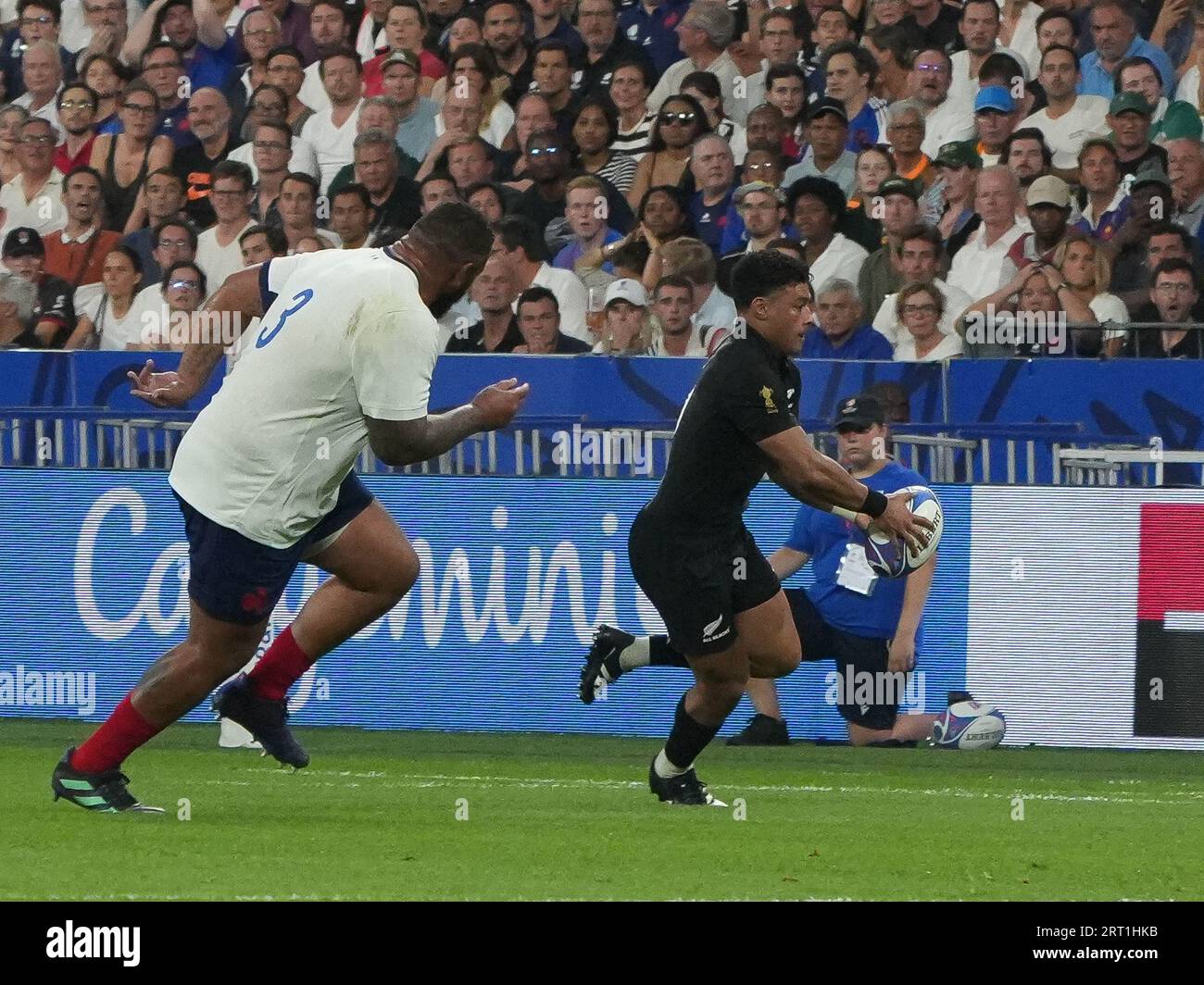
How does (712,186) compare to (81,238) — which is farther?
(81,238)

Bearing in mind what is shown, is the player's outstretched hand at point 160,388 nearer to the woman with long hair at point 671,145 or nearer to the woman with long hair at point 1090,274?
the woman with long hair at point 1090,274

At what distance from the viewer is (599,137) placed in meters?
14.8

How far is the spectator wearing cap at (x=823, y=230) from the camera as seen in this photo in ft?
44.9

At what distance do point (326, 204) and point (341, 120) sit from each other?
76 centimetres

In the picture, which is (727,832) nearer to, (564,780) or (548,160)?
(564,780)

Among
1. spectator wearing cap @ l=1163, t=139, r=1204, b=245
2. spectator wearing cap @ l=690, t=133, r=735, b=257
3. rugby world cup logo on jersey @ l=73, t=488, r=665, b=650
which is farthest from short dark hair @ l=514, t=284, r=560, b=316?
spectator wearing cap @ l=1163, t=139, r=1204, b=245

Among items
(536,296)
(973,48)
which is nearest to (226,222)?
(536,296)

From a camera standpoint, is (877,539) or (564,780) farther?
(564,780)

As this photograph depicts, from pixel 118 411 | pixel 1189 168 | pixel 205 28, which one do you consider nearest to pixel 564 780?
pixel 118 411

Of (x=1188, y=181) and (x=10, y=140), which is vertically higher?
(x=10, y=140)

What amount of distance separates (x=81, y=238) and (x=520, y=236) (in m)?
3.41

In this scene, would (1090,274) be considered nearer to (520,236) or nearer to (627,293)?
(627,293)

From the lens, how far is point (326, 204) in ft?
50.0
